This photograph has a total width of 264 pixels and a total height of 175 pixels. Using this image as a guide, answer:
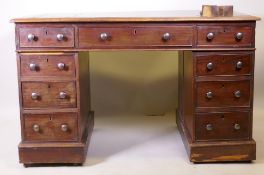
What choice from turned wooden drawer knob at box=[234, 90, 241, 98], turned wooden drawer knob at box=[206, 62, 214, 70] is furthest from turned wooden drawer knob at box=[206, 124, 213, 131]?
turned wooden drawer knob at box=[206, 62, 214, 70]

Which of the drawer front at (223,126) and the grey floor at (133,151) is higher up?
the drawer front at (223,126)

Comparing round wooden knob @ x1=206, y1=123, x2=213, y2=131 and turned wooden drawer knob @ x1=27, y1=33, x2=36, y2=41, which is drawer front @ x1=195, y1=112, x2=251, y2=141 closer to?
round wooden knob @ x1=206, y1=123, x2=213, y2=131

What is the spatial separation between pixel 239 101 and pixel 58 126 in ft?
3.30

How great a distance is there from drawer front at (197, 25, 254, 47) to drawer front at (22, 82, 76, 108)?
2.43ft

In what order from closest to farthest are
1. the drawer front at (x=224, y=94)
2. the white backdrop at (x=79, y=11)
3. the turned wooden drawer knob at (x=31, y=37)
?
the turned wooden drawer knob at (x=31, y=37) → the drawer front at (x=224, y=94) → the white backdrop at (x=79, y=11)

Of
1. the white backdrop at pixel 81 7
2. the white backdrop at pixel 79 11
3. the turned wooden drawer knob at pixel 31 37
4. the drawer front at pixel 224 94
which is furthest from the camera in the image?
the white backdrop at pixel 81 7

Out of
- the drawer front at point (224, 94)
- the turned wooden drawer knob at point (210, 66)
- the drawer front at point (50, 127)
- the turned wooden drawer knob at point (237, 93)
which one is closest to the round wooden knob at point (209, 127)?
the drawer front at point (224, 94)

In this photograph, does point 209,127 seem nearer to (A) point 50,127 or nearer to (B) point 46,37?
(A) point 50,127

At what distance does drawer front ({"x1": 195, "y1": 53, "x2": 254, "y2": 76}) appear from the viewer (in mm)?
2418

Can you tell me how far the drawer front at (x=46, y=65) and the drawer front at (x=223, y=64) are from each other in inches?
27.2

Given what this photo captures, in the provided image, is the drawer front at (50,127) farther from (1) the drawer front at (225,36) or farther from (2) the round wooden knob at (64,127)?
(1) the drawer front at (225,36)

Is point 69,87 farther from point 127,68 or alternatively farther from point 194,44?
point 127,68

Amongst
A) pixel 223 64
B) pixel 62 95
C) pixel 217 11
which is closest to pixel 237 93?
pixel 223 64

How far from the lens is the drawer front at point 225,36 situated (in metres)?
2.38
